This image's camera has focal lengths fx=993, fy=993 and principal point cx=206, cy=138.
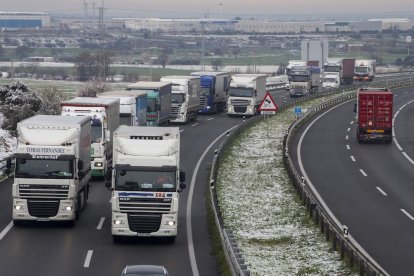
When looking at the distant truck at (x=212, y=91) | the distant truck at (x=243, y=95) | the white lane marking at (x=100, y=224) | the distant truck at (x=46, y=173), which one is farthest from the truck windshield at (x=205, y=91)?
the distant truck at (x=46, y=173)

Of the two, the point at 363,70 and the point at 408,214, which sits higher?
the point at 363,70

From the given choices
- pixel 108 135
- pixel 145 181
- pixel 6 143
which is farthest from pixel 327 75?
pixel 145 181

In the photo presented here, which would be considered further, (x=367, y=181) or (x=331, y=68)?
(x=331, y=68)

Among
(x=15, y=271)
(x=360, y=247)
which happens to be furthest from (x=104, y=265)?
(x=360, y=247)

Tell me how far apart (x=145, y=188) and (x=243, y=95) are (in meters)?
52.3

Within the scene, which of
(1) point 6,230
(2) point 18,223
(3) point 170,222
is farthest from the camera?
(2) point 18,223

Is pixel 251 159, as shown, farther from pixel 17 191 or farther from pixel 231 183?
pixel 17 191

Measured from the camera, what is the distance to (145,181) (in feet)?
95.7

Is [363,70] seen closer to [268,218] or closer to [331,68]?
[331,68]

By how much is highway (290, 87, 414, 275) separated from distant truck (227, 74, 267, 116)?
205 inches

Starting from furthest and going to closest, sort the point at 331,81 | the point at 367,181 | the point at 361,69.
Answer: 1. the point at 361,69
2. the point at 331,81
3. the point at 367,181

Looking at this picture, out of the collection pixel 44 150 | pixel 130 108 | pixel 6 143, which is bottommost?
pixel 6 143

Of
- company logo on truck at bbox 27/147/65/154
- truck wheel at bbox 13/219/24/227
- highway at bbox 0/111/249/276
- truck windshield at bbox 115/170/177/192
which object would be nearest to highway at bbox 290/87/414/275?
highway at bbox 0/111/249/276

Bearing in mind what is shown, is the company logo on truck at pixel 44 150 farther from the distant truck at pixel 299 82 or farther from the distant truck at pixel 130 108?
the distant truck at pixel 299 82
